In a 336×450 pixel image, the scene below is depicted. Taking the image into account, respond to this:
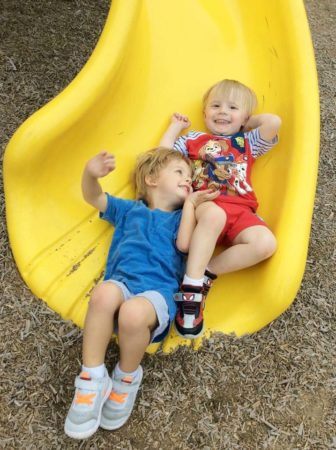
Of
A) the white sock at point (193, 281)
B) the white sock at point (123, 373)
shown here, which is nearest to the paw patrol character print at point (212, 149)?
the white sock at point (193, 281)

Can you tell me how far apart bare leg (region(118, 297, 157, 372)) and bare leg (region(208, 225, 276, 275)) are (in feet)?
1.39

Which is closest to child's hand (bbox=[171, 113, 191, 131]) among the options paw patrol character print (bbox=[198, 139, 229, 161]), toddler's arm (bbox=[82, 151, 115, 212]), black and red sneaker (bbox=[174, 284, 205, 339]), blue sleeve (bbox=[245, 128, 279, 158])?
paw patrol character print (bbox=[198, 139, 229, 161])

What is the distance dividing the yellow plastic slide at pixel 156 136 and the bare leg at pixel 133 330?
0.86ft

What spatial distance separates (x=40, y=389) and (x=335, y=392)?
109 cm

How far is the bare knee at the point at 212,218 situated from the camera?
78.3 inches

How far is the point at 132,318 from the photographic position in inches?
67.0

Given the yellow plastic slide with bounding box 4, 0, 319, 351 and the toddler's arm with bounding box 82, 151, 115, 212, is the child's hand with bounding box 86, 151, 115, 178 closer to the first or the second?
the toddler's arm with bounding box 82, 151, 115, 212

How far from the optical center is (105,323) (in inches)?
68.8

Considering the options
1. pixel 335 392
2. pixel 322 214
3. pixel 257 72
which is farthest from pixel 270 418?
pixel 257 72

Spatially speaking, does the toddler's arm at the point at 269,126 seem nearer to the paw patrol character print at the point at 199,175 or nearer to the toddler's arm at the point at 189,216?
the paw patrol character print at the point at 199,175

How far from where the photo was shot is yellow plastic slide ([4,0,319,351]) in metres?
2.07

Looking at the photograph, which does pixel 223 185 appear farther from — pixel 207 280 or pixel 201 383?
pixel 201 383

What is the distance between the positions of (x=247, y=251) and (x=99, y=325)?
2.15 feet

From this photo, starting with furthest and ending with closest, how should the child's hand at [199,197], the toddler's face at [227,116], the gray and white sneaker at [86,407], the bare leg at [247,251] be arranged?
the toddler's face at [227,116], the child's hand at [199,197], the bare leg at [247,251], the gray and white sneaker at [86,407]
